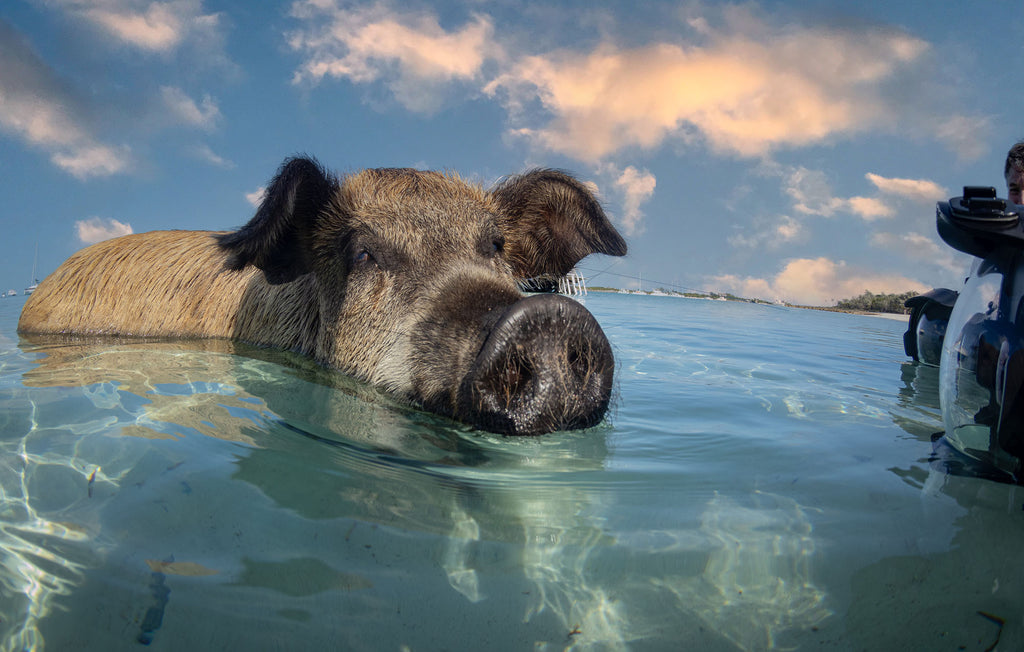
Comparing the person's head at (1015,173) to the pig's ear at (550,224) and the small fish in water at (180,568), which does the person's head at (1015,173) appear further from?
the small fish in water at (180,568)

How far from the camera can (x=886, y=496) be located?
2170mm

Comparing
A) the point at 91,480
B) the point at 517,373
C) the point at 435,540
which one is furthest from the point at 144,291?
the point at 435,540

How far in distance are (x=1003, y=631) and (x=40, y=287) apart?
823 centimetres

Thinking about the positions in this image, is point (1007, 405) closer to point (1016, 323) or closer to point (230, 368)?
point (1016, 323)

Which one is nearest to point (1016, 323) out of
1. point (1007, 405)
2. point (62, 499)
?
point (1007, 405)

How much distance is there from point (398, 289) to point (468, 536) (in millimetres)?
2137

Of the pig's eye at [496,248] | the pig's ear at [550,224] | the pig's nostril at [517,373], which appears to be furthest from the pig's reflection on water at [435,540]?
the pig's ear at [550,224]

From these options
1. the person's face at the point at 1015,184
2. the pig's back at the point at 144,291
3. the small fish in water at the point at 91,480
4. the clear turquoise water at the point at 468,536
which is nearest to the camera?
the clear turquoise water at the point at 468,536

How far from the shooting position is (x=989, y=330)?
82.6 inches

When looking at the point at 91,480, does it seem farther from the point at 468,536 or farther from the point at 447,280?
the point at 447,280

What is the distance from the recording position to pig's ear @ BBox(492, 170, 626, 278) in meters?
4.79

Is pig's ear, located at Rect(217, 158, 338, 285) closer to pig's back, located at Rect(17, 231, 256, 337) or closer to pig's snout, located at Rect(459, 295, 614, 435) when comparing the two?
Result: pig's back, located at Rect(17, 231, 256, 337)

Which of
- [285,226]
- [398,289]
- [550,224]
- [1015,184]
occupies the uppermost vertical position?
[1015,184]

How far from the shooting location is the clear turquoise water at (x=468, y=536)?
4.41ft
